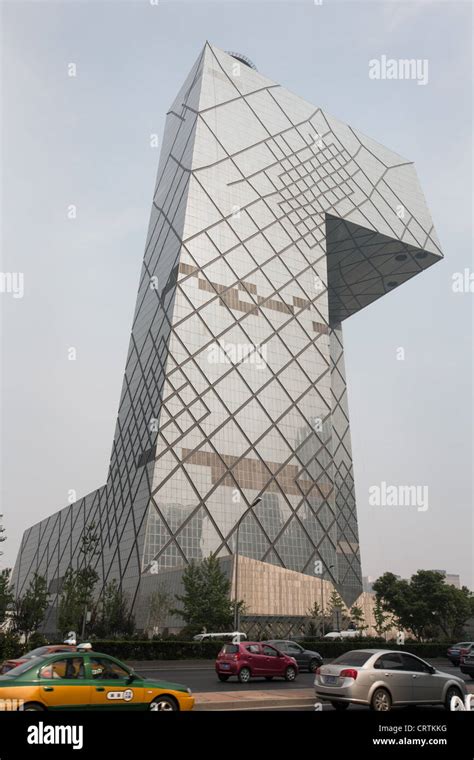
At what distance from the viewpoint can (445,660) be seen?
50062mm

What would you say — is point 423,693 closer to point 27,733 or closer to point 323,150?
point 27,733

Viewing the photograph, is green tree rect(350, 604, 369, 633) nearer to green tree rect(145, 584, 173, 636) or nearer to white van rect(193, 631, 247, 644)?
green tree rect(145, 584, 173, 636)

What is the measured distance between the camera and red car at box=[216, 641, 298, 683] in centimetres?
2522

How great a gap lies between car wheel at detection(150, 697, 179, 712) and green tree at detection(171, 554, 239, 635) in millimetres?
35127

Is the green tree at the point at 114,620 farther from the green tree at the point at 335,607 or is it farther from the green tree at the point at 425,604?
the green tree at the point at 425,604

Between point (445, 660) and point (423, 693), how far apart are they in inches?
1495

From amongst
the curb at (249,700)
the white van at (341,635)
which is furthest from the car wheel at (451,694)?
the white van at (341,635)

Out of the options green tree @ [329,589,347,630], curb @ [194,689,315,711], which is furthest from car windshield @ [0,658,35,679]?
green tree @ [329,589,347,630]

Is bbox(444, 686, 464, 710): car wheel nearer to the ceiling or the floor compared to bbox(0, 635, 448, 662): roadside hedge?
nearer to the ceiling

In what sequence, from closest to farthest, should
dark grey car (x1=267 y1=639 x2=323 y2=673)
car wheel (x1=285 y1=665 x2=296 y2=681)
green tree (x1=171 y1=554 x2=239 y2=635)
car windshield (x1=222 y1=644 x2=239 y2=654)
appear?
car windshield (x1=222 y1=644 x2=239 y2=654)
car wheel (x1=285 y1=665 x2=296 y2=681)
dark grey car (x1=267 y1=639 x2=323 y2=673)
green tree (x1=171 y1=554 x2=239 y2=635)

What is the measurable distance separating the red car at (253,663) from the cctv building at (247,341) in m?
31.8

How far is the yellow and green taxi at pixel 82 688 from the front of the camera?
39.8ft

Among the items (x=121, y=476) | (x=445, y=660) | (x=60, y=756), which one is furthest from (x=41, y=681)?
(x=121, y=476)

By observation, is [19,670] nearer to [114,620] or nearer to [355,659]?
[355,659]
